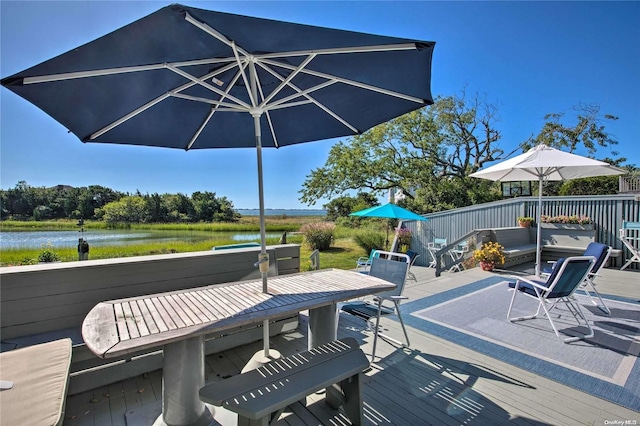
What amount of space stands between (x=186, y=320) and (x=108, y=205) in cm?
833

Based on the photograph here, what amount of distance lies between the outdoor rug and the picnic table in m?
1.63

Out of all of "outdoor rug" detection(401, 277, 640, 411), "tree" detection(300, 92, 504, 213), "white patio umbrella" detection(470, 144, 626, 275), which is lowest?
"outdoor rug" detection(401, 277, 640, 411)

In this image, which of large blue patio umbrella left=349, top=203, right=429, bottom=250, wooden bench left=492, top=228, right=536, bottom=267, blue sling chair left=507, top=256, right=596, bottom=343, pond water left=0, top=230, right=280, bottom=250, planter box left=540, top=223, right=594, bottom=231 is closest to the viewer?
blue sling chair left=507, top=256, right=596, bottom=343

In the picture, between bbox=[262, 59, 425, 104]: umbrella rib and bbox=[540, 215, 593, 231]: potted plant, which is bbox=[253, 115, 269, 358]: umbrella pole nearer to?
bbox=[262, 59, 425, 104]: umbrella rib

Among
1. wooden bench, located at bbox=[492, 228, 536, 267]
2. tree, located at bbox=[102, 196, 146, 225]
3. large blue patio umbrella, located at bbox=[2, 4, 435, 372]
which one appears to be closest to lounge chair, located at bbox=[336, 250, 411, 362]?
large blue patio umbrella, located at bbox=[2, 4, 435, 372]

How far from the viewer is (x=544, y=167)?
476 centimetres

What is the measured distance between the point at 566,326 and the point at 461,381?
2134mm

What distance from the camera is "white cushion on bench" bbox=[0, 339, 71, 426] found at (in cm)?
133

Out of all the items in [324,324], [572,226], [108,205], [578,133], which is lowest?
[324,324]

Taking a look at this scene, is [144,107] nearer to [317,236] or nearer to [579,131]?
[317,236]

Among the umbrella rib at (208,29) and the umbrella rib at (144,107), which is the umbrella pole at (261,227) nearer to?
the umbrella rib at (144,107)

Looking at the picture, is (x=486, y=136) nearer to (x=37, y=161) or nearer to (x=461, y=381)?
(x=461, y=381)

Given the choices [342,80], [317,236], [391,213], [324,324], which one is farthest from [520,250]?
[342,80]

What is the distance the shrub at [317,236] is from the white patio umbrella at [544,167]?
6.94m
